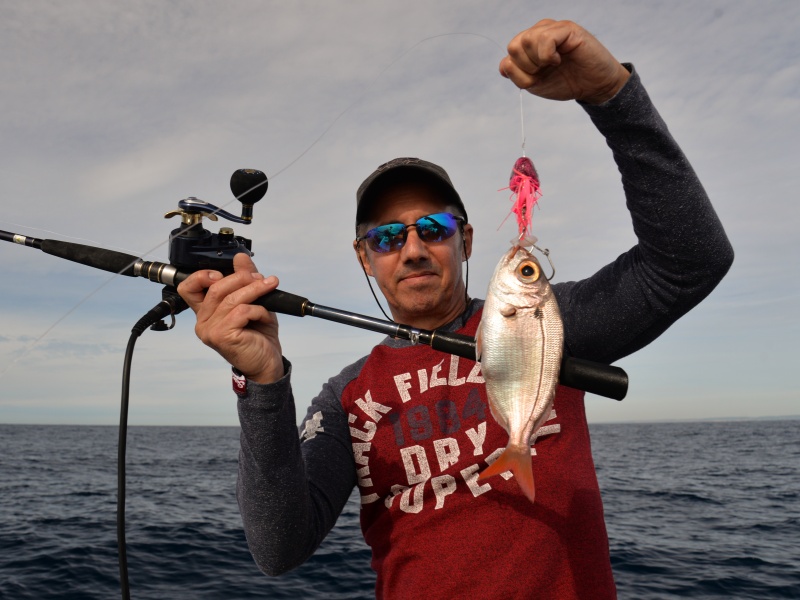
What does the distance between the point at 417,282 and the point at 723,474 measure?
1076 inches

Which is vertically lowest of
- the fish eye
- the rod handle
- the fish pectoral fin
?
the rod handle

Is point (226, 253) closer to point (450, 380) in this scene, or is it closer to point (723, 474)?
point (450, 380)

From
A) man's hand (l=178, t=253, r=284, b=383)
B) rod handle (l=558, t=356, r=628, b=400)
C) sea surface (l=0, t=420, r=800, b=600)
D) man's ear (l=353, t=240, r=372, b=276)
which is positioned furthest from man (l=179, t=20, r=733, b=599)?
sea surface (l=0, t=420, r=800, b=600)

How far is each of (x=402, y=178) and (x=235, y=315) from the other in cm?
133

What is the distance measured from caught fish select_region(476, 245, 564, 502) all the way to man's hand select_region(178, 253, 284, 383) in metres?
0.90

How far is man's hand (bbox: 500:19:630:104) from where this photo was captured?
193cm

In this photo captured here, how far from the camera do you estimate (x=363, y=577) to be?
9938mm

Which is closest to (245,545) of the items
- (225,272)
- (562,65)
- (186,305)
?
(186,305)

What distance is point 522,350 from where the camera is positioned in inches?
76.5

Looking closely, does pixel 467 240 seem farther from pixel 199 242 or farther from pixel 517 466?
pixel 517 466

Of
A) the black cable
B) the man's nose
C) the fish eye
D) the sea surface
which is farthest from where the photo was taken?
the sea surface

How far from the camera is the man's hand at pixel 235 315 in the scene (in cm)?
223

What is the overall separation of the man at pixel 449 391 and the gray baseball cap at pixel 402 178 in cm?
1

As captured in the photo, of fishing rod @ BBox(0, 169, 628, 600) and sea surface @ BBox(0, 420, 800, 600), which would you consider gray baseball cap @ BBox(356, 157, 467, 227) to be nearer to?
fishing rod @ BBox(0, 169, 628, 600)
